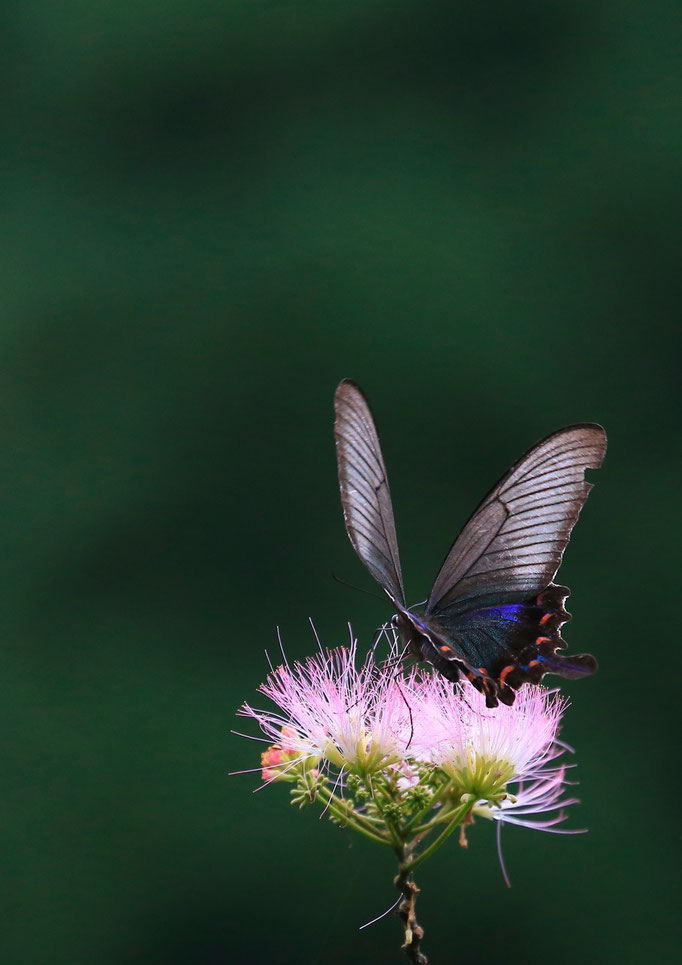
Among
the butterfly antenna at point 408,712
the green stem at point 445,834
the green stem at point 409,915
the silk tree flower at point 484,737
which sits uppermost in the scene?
the butterfly antenna at point 408,712

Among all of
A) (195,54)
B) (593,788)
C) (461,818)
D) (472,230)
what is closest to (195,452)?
(472,230)

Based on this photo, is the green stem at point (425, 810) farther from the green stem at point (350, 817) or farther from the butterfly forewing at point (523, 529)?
the butterfly forewing at point (523, 529)

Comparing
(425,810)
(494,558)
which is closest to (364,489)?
(494,558)

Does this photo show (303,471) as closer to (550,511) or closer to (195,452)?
(195,452)

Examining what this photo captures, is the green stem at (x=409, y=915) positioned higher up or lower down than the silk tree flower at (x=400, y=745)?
lower down

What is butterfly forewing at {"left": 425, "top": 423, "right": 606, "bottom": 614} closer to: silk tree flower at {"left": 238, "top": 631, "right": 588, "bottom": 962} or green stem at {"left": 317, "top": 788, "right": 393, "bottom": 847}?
silk tree flower at {"left": 238, "top": 631, "right": 588, "bottom": 962}

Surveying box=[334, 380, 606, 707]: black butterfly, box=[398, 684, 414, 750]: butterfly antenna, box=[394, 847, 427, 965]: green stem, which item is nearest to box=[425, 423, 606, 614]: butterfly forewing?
box=[334, 380, 606, 707]: black butterfly

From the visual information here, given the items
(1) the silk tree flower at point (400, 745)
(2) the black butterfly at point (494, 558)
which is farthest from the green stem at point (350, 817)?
(2) the black butterfly at point (494, 558)
